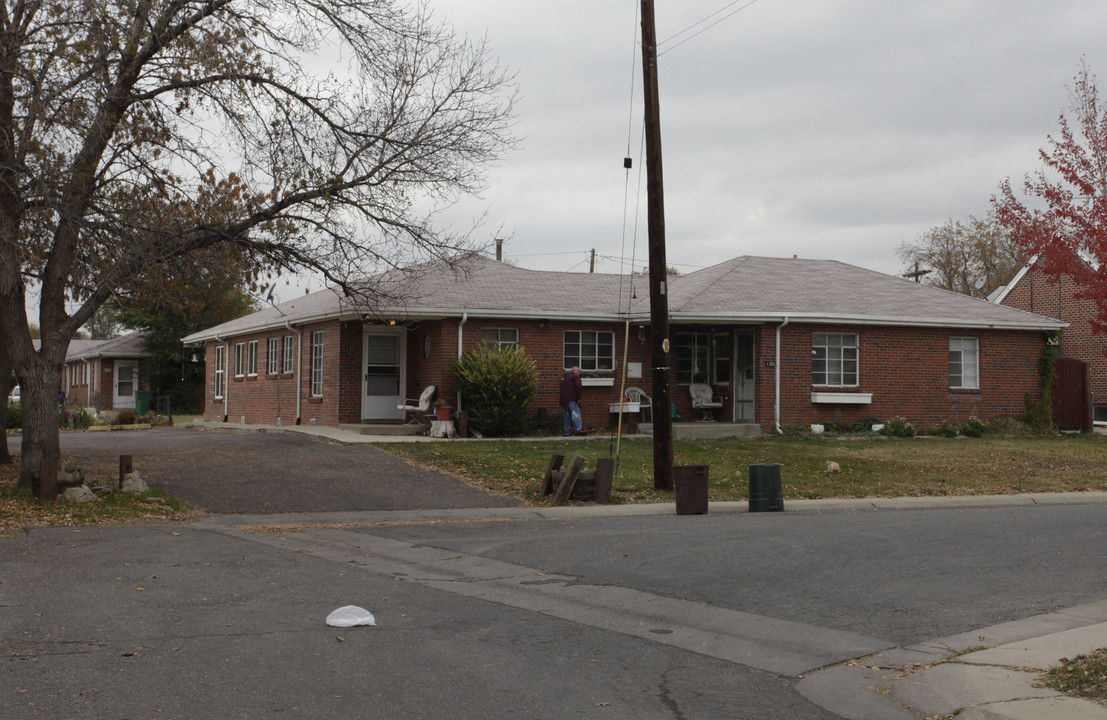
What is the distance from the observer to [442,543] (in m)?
12.5

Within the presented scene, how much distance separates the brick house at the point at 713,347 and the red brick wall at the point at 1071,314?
5.88m

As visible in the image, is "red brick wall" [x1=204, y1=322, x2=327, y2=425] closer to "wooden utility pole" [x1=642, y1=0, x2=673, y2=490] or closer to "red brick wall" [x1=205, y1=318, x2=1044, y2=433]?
"red brick wall" [x1=205, y1=318, x2=1044, y2=433]

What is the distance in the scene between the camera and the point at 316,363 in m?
28.5

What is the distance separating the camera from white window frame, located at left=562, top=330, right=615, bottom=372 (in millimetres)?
27172

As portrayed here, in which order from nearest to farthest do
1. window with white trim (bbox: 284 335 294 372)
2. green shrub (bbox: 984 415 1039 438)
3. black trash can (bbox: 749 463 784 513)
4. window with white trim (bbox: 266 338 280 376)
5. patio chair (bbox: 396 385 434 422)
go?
1. black trash can (bbox: 749 463 784 513)
2. patio chair (bbox: 396 385 434 422)
3. green shrub (bbox: 984 415 1039 438)
4. window with white trim (bbox: 284 335 294 372)
5. window with white trim (bbox: 266 338 280 376)

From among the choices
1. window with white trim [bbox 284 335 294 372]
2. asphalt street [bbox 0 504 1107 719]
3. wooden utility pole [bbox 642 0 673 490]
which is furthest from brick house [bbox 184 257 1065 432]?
asphalt street [bbox 0 504 1107 719]

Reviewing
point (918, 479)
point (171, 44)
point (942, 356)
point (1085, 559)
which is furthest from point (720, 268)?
point (1085, 559)

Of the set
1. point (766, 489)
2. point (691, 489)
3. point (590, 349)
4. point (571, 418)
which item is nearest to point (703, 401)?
point (590, 349)

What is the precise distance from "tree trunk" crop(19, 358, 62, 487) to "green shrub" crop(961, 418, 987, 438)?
68.8ft

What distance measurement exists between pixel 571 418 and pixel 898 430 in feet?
26.2

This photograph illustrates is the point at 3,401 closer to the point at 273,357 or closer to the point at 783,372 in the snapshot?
the point at 273,357

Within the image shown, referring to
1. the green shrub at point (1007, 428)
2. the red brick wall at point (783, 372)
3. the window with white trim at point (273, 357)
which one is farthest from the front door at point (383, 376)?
the green shrub at point (1007, 428)

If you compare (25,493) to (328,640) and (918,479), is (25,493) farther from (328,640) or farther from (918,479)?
(918,479)

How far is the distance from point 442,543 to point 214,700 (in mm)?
6746
